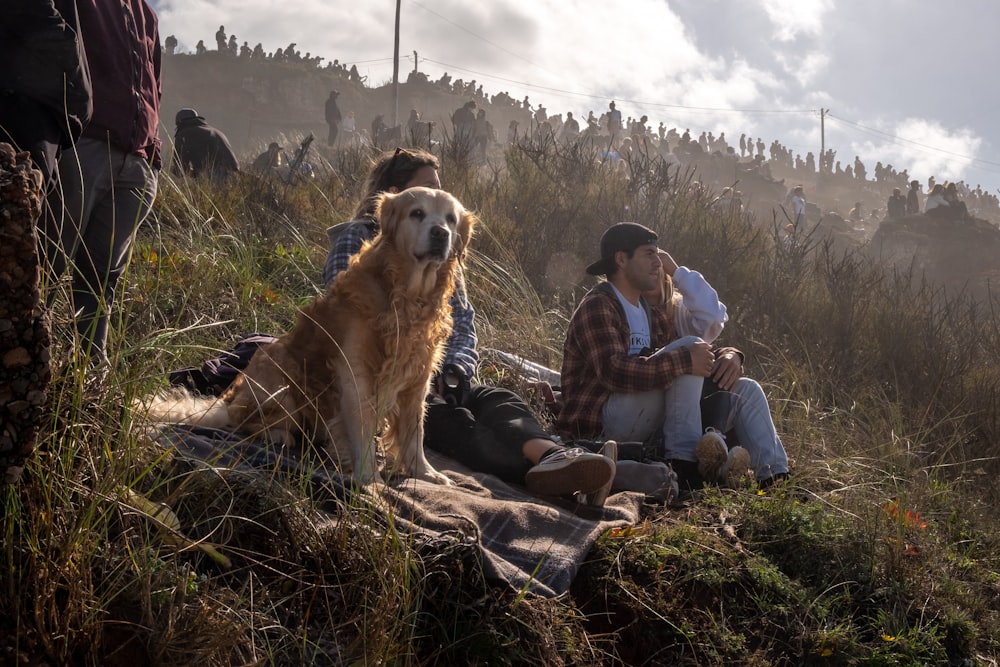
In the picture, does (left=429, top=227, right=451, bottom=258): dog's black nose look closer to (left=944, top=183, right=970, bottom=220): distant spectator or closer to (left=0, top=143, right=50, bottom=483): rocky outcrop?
(left=0, top=143, right=50, bottom=483): rocky outcrop

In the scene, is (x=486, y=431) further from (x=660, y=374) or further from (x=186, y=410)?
(x=186, y=410)

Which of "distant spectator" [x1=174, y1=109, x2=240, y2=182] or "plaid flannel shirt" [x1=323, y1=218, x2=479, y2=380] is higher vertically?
"distant spectator" [x1=174, y1=109, x2=240, y2=182]

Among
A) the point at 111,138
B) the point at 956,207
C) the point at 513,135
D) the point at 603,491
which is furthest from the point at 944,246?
the point at 111,138

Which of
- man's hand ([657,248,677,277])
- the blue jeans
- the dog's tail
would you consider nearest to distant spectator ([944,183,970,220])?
man's hand ([657,248,677,277])

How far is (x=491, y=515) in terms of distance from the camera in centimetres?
318

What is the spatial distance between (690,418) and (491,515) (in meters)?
1.51

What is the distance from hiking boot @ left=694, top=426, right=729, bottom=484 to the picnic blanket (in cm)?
54

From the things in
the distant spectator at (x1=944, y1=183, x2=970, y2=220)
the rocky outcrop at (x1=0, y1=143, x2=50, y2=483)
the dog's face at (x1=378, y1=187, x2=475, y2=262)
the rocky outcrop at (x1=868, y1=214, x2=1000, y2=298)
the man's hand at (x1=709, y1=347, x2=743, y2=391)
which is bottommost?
the man's hand at (x1=709, y1=347, x2=743, y2=391)

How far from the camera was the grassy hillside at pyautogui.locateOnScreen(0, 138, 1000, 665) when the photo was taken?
1.92m

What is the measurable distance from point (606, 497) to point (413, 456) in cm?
86

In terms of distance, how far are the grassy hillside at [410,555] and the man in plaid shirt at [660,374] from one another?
0.29 meters

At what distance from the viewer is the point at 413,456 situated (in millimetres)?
3623

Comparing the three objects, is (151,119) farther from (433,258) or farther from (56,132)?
(433,258)

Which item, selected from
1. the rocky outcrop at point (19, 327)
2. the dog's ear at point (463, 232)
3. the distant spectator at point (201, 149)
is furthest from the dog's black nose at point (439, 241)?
the distant spectator at point (201, 149)
